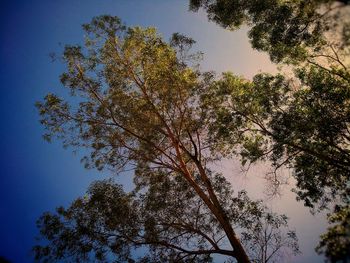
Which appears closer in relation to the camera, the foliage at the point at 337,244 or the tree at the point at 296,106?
the foliage at the point at 337,244

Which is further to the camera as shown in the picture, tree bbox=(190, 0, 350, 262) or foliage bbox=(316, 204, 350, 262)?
tree bbox=(190, 0, 350, 262)

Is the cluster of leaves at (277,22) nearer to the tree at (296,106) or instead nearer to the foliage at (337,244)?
the tree at (296,106)

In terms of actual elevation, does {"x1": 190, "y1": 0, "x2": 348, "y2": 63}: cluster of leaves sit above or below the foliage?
above

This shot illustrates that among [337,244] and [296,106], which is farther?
[296,106]

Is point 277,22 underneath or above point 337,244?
above

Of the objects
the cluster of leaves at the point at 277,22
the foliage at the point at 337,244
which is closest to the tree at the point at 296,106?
the cluster of leaves at the point at 277,22

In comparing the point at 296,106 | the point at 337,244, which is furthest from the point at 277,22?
the point at 337,244

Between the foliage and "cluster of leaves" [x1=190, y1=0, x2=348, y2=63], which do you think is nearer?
the foliage

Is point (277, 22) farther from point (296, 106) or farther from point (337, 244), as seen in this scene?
point (337, 244)

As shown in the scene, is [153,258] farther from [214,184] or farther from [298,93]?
[298,93]

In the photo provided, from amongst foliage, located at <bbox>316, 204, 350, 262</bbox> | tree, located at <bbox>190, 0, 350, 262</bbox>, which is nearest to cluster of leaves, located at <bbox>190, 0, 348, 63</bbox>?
tree, located at <bbox>190, 0, 350, 262</bbox>

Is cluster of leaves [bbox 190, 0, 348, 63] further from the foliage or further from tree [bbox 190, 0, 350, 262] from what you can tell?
the foliage

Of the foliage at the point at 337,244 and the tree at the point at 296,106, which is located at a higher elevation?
the tree at the point at 296,106

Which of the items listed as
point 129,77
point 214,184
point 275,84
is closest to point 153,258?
point 214,184
